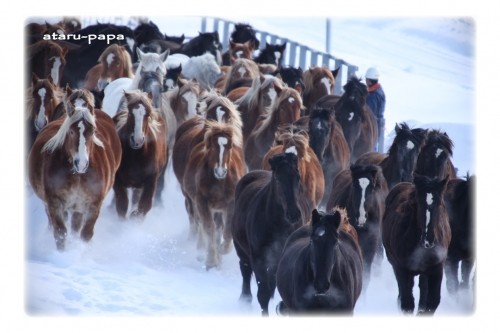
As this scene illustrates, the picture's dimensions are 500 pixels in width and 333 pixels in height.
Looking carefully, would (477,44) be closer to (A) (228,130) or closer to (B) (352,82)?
(B) (352,82)

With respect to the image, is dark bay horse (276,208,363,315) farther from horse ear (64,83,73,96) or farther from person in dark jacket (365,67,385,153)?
horse ear (64,83,73,96)

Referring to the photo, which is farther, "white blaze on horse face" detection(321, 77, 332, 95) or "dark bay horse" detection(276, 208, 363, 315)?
"white blaze on horse face" detection(321, 77, 332, 95)

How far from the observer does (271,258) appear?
5789mm

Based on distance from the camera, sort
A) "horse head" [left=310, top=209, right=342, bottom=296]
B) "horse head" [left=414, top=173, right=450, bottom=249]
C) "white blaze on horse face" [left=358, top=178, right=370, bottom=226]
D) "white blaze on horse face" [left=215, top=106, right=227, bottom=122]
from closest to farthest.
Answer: "horse head" [left=310, top=209, right=342, bottom=296]
"horse head" [left=414, top=173, right=450, bottom=249]
"white blaze on horse face" [left=358, top=178, right=370, bottom=226]
"white blaze on horse face" [left=215, top=106, right=227, bottom=122]

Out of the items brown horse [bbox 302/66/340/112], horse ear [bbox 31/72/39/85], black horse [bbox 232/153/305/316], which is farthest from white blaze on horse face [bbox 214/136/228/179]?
horse ear [bbox 31/72/39/85]

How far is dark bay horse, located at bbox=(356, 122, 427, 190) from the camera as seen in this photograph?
6.30m

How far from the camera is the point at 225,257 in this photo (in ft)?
20.8

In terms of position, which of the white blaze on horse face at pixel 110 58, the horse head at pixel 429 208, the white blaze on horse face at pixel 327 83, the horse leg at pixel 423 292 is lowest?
the horse leg at pixel 423 292

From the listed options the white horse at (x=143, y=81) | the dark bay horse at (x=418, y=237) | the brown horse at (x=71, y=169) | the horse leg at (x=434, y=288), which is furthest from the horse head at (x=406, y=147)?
the brown horse at (x=71, y=169)

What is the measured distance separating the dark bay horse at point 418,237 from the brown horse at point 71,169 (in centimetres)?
179

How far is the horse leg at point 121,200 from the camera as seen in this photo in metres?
6.41

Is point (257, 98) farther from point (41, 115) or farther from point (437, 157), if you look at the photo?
point (41, 115)

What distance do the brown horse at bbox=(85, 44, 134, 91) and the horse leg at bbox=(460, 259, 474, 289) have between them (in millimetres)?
2582

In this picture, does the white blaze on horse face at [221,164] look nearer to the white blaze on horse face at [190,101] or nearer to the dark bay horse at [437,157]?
the white blaze on horse face at [190,101]
